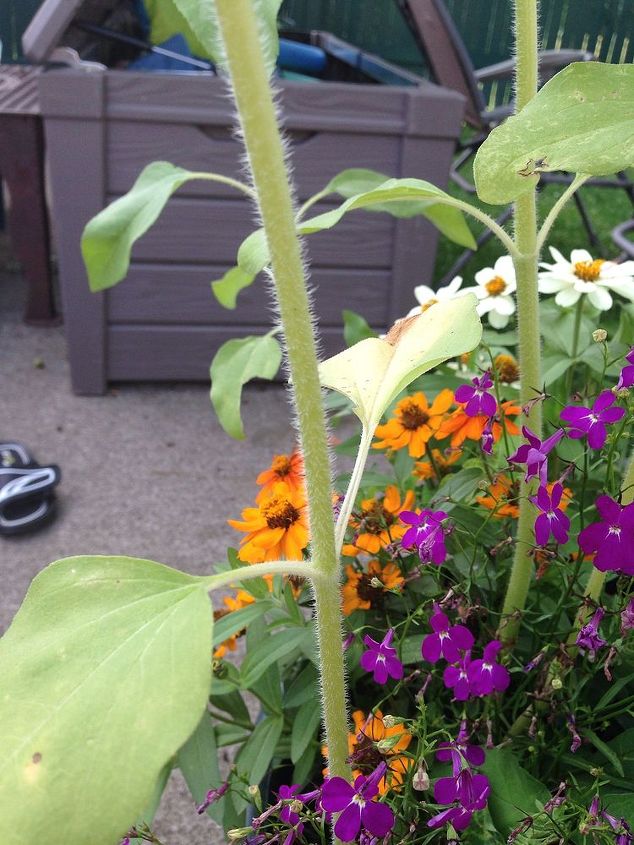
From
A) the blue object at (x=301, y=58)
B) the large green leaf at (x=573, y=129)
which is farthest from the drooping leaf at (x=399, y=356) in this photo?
the blue object at (x=301, y=58)

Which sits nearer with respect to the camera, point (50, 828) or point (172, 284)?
point (50, 828)

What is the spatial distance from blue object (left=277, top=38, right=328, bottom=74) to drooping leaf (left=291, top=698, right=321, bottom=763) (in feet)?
9.16

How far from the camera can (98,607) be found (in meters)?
0.40

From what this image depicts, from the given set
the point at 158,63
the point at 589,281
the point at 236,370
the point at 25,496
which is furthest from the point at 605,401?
the point at 158,63

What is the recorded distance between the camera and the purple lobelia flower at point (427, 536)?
60 cm

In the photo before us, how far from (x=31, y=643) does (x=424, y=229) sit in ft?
6.61

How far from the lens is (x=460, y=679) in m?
0.62

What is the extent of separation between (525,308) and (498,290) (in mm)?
377

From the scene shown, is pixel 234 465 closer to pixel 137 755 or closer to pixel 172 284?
pixel 172 284

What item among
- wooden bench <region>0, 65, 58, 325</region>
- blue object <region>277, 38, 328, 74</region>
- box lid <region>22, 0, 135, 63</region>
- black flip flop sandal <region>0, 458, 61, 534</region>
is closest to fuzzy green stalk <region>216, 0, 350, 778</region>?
black flip flop sandal <region>0, 458, 61, 534</region>

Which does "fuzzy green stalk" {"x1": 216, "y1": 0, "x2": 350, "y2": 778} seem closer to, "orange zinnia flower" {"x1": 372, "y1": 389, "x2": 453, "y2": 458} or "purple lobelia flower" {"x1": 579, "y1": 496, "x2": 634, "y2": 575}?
"purple lobelia flower" {"x1": 579, "y1": 496, "x2": 634, "y2": 575}

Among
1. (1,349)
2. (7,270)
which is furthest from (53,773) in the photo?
(7,270)

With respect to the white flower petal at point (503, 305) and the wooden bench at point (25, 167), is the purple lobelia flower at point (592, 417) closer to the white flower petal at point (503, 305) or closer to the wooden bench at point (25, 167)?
the white flower petal at point (503, 305)

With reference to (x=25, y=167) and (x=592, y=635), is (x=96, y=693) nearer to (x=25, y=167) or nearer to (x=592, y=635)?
(x=592, y=635)
